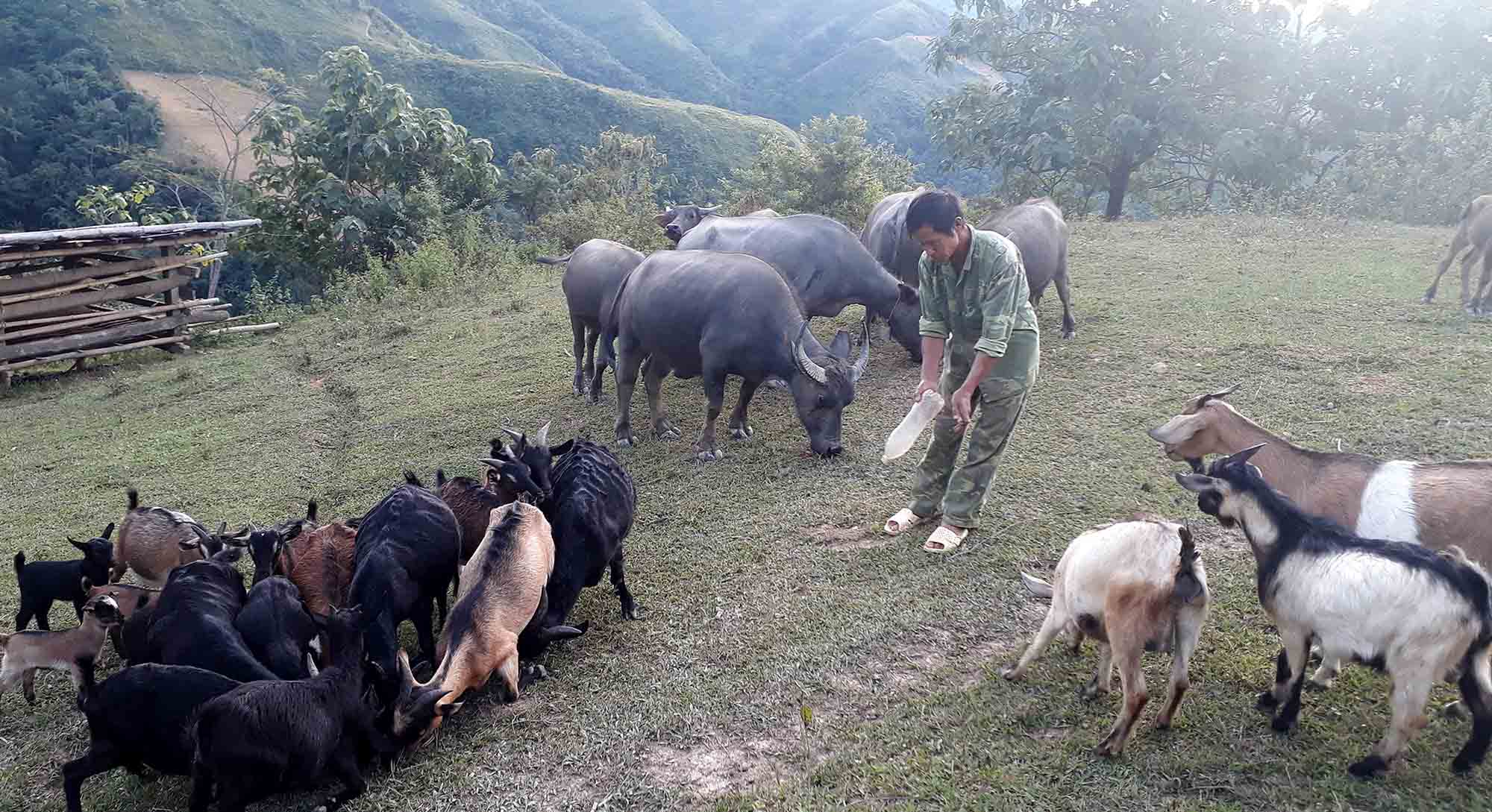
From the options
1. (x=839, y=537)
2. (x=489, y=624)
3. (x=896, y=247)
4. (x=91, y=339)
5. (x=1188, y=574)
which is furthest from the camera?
(x=91, y=339)

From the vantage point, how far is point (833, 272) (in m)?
9.69

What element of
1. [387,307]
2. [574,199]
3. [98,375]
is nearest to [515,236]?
[574,199]

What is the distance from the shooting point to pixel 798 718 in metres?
4.15

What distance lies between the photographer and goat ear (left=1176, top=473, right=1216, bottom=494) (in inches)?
159

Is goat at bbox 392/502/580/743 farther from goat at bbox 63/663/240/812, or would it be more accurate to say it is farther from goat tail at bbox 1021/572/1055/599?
goat tail at bbox 1021/572/1055/599

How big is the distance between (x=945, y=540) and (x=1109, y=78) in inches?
759

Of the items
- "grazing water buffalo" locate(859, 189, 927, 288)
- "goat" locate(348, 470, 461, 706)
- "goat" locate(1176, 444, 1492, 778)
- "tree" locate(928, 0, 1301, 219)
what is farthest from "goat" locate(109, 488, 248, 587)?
"tree" locate(928, 0, 1301, 219)

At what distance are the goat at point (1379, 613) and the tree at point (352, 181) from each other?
18.1 meters

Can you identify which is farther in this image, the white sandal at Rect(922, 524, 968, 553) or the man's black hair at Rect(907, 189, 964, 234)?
the white sandal at Rect(922, 524, 968, 553)

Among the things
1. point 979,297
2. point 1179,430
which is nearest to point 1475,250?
point 1179,430

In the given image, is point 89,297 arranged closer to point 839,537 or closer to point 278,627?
point 278,627

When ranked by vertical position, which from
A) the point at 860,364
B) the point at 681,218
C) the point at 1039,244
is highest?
the point at 1039,244

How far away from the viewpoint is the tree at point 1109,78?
20.7 meters

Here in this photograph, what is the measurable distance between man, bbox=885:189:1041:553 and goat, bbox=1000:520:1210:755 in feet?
4.92
